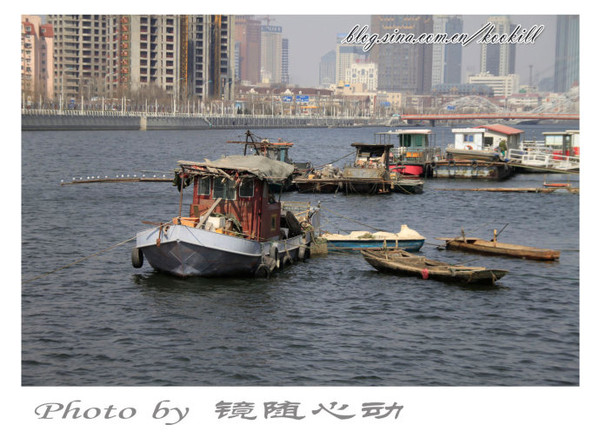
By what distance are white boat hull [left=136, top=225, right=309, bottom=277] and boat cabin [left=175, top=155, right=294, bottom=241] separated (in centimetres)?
95

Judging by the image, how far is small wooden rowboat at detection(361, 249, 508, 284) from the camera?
32.4 m

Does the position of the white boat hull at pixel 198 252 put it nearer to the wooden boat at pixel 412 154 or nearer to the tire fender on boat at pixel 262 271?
the tire fender on boat at pixel 262 271

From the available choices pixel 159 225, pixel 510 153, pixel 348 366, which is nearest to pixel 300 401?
pixel 348 366

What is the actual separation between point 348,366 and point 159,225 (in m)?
11.2

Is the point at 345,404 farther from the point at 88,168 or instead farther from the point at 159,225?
the point at 88,168

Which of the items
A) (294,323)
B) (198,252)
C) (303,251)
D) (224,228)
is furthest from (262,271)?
(294,323)

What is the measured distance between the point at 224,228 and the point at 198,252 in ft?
5.52

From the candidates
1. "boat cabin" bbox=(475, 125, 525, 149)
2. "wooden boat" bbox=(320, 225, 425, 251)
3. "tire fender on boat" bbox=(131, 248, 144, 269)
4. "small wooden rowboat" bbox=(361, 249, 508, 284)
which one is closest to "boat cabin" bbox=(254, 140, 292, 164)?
"wooden boat" bbox=(320, 225, 425, 251)

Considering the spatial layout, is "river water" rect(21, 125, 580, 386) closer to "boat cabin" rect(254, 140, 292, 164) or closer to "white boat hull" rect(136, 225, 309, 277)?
"white boat hull" rect(136, 225, 309, 277)

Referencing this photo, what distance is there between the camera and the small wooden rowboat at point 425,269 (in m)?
32.4

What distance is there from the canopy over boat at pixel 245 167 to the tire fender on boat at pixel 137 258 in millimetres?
3724

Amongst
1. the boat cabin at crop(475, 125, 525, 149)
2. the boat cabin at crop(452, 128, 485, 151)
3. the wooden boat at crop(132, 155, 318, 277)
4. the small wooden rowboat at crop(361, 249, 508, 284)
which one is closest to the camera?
the wooden boat at crop(132, 155, 318, 277)

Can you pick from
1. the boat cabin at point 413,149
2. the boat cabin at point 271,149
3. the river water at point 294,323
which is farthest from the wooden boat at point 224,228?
the boat cabin at point 413,149

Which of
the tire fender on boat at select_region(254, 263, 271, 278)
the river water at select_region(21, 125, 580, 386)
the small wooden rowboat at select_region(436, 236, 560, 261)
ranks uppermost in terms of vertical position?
the small wooden rowboat at select_region(436, 236, 560, 261)
